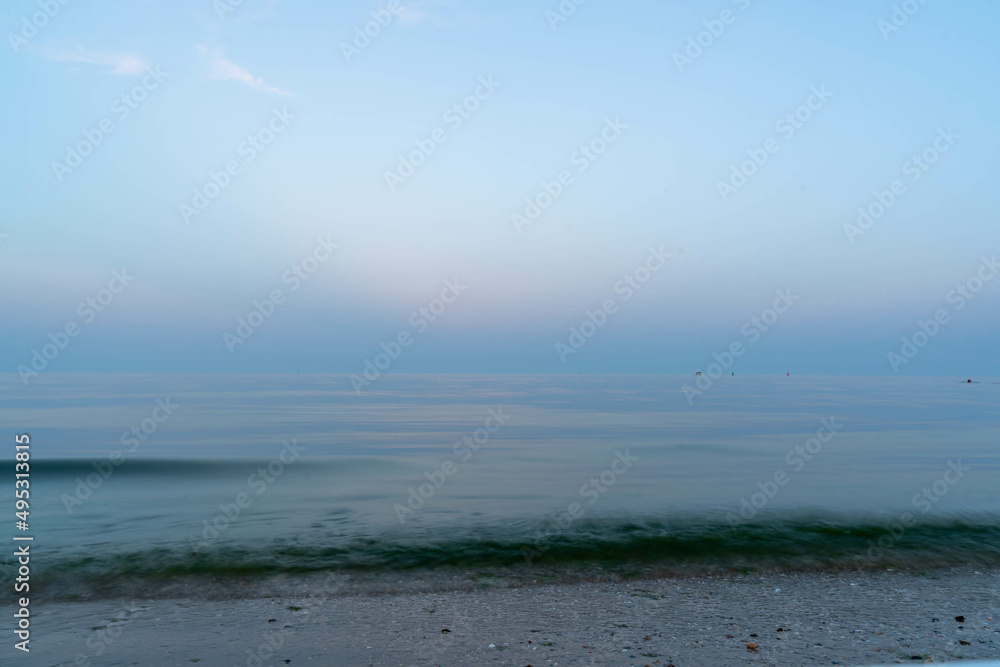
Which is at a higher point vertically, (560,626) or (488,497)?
(488,497)

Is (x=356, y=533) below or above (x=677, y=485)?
below

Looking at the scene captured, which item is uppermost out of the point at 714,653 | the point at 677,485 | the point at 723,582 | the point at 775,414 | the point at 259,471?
the point at 775,414

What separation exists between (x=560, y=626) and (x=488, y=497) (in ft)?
36.0

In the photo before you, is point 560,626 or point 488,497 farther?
point 488,497

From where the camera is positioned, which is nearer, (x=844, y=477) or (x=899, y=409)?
(x=844, y=477)

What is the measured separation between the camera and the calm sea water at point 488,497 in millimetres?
14102

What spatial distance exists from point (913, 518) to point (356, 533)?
14939mm

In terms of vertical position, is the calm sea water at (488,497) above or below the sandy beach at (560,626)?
above

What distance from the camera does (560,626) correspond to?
9586 millimetres

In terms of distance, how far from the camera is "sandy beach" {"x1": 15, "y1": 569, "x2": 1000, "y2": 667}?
8.41 meters

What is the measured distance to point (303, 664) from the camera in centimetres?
819

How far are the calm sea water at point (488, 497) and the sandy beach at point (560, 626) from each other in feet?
5.97

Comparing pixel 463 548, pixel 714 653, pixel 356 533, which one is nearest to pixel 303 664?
pixel 714 653

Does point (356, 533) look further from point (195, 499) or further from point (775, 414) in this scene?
point (775, 414)
